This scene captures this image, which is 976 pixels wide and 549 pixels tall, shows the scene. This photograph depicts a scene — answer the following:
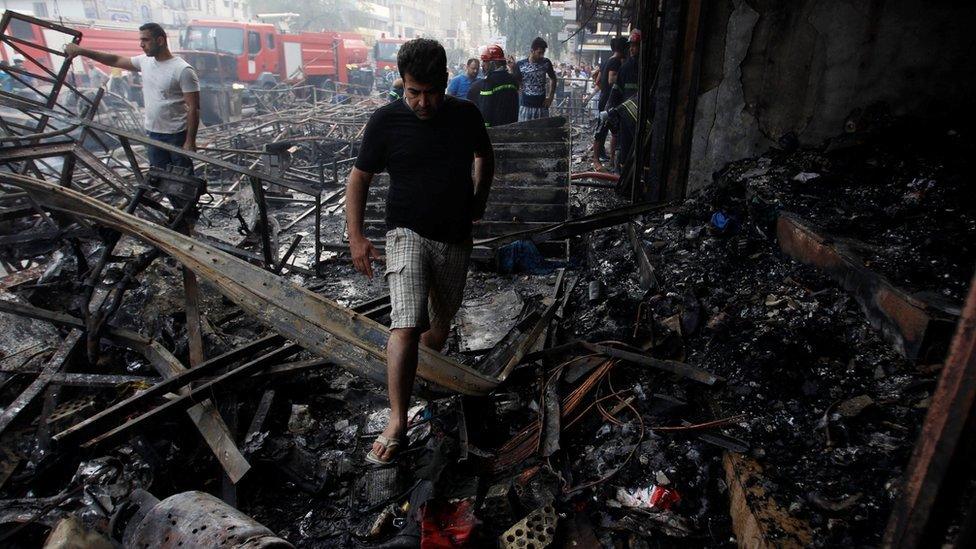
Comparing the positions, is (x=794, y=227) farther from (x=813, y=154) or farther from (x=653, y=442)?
(x=653, y=442)

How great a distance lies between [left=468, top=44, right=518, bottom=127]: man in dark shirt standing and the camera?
7.69 metres

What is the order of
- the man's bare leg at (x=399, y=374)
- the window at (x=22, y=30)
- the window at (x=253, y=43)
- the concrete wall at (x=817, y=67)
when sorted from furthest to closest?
1. the window at (x=253, y=43)
2. the window at (x=22, y=30)
3. the concrete wall at (x=817, y=67)
4. the man's bare leg at (x=399, y=374)

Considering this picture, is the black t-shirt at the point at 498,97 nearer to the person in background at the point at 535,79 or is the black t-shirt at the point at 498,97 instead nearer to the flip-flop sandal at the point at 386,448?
the person in background at the point at 535,79

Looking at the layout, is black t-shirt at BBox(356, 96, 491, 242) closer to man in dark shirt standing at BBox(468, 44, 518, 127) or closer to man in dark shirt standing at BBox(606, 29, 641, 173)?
man in dark shirt standing at BBox(468, 44, 518, 127)

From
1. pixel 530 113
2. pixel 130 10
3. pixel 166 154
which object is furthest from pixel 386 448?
pixel 130 10

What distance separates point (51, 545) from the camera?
144cm

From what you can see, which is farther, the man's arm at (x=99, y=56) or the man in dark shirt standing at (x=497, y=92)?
the man in dark shirt standing at (x=497, y=92)

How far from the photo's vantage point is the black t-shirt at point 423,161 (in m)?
2.58

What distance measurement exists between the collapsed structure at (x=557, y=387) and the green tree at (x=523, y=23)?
29747mm

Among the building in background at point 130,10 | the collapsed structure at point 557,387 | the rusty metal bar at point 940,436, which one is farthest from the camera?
the building in background at point 130,10

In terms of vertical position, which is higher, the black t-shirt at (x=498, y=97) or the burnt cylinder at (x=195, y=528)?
the black t-shirt at (x=498, y=97)

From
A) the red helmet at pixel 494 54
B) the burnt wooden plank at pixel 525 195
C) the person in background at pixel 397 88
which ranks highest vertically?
the red helmet at pixel 494 54

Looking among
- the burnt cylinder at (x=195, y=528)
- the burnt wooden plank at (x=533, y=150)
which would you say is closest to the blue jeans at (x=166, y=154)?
the burnt wooden plank at (x=533, y=150)

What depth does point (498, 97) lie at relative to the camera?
25.5 ft
